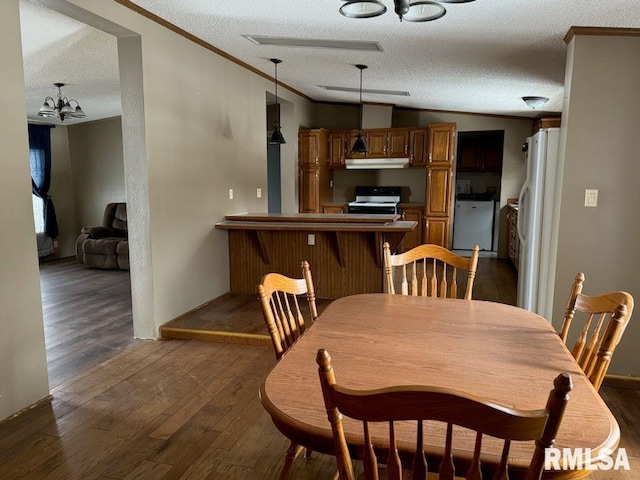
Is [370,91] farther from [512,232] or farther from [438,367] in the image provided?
[438,367]

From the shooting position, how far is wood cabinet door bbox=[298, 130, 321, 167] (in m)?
6.55

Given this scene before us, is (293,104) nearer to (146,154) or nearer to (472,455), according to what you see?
(146,154)

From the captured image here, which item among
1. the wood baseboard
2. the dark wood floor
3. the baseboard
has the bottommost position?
the dark wood floor

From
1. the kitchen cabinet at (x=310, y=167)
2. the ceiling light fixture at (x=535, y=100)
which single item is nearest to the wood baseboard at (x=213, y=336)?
the kitchen cabinet at (x=310, y=167)

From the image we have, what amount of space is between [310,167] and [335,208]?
0.79m

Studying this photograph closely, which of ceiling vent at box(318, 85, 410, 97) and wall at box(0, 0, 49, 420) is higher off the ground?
ceiling vent at box(318, 85, 410, 97)

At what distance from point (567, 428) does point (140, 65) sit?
331 cm

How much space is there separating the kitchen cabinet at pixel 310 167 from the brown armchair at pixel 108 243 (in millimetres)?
2612

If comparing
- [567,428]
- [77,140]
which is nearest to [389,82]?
[567,428]

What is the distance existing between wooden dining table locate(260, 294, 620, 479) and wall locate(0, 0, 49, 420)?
170 cm

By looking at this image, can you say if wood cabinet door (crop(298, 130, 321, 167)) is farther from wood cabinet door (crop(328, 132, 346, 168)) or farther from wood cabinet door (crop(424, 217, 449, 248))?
wood cabinet door (crop(424, 217, 449, 248))

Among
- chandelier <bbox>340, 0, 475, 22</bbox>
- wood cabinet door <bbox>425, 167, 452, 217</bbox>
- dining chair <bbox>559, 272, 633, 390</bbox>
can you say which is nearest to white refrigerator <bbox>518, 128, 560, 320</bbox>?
dining chair <bbox>559, 272, 633, 390</bbox>

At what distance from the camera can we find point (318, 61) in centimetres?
430

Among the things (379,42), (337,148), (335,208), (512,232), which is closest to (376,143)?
(337,148)
